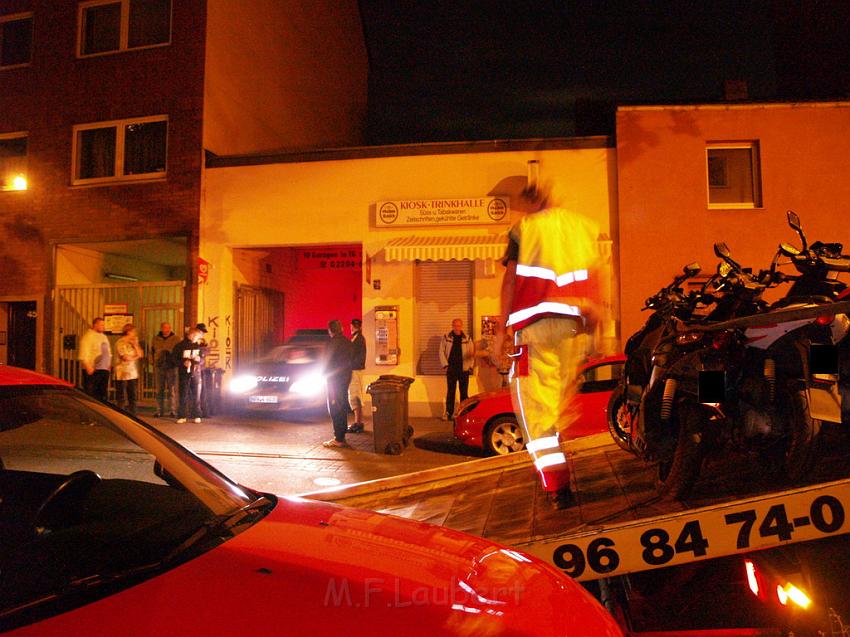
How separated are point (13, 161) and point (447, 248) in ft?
36.4

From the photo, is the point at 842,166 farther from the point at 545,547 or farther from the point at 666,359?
the point at 545,547

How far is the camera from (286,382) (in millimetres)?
11406

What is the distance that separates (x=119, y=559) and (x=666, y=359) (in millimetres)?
2977

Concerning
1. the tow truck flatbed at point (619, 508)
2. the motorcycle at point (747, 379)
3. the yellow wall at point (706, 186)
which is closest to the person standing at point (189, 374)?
the tow truck flatbed at point (619, 508)

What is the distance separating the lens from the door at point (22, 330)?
1495cm

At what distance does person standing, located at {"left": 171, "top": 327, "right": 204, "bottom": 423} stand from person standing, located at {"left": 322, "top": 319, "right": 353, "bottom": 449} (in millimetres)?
3521

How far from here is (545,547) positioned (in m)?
2.58

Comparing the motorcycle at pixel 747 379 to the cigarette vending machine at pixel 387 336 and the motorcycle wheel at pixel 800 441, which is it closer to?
the motorcycle wheel at pixel 800 441

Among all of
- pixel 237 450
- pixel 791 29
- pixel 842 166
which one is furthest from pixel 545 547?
pixel 791 29

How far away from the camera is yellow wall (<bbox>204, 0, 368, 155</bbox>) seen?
14.3m

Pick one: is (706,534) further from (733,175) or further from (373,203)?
(733,175)

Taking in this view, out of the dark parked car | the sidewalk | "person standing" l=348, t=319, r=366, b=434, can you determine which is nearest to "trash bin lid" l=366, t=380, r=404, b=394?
"person standing" l=348, t=319, r=366, b=434

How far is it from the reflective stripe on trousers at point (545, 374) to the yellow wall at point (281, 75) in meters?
12.2

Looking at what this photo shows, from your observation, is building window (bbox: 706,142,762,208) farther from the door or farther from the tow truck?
the door
